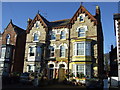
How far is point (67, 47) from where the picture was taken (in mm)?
24094

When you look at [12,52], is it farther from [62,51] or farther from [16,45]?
[62,51]

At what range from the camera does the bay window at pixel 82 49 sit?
72.3 feet

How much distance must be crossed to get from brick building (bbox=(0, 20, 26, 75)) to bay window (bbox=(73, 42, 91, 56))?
12.7 meters

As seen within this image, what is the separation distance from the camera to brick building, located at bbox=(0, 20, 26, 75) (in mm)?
27669

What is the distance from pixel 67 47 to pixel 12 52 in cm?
1198

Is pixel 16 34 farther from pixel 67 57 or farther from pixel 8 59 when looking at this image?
pixel 67 57

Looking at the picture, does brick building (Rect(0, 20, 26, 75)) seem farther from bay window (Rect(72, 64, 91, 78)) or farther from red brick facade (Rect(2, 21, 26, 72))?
bay window (Rect(72, 64, 91, 78))

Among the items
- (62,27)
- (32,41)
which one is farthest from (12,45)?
(62,27)

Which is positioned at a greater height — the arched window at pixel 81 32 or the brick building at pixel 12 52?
the arched window at pixel 81 32

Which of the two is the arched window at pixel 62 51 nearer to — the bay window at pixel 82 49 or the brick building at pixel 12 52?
the bay window at pixel 82 49

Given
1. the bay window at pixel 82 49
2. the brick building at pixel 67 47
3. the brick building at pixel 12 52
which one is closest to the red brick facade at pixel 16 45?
the brick building at pixel 12 52

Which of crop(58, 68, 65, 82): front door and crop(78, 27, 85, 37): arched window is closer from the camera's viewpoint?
crop(58, 68, 65, 82): front door

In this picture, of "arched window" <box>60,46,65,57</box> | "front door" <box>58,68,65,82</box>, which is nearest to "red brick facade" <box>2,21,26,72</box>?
"front door" <box>58,68,65,82</box>

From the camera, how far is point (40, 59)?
25391mm
